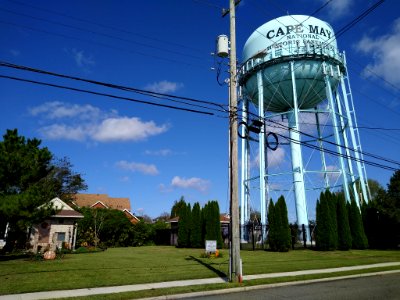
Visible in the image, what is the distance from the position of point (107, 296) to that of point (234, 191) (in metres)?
5.61

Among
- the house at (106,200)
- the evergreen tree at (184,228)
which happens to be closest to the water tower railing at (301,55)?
the evergreen tree at (184,228)

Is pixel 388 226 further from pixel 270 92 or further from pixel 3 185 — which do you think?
pixel 3 185

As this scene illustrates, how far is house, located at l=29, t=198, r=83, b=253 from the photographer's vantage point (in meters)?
26.9

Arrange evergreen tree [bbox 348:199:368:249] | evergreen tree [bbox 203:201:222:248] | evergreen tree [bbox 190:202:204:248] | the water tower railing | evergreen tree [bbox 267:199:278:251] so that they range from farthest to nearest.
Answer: evergreen tree [bbox 190:202:204:248] < evergreen tree [bbox 203:201:222:248] < the water tower railing < evergreen tree [bbox 348:199:368:249] < evergreen tree [bbox 267:199:278:251]

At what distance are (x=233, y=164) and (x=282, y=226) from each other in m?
14.7

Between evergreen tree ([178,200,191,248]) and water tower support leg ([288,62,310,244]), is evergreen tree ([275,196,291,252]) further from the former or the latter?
evergreen tree ([178,200,191,248])

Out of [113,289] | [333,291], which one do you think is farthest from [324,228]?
[113,289]

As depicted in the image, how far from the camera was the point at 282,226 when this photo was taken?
26.1m

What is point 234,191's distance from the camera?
12.8 m

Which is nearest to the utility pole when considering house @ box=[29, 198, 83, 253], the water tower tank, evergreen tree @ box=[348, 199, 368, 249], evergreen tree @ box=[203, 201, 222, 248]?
the water tower tank

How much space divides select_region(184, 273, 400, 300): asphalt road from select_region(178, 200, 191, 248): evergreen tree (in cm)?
2095

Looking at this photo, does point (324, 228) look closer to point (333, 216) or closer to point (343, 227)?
point (333, 216)

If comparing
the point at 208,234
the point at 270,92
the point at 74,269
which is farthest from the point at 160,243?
the point at 74,269

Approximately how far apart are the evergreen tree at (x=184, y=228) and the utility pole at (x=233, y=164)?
20.8 metres
